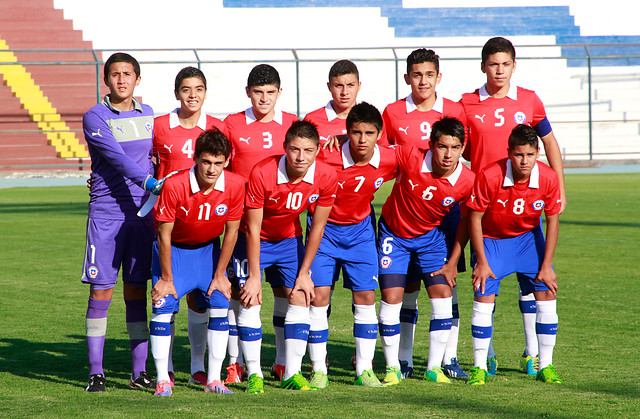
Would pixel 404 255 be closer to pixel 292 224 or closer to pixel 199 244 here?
pixel 292 224

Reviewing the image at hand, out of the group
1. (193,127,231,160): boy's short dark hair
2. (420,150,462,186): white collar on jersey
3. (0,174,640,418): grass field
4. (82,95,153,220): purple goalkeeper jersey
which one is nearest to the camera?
(0,174,640,418): grass field

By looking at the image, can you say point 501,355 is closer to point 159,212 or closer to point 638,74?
point 159,212

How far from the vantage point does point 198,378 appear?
5.11 m

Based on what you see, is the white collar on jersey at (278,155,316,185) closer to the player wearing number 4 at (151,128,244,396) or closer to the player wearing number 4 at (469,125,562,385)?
the player wearing number 4 at (151,128,244,396)

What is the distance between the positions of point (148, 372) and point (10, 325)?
1.86 m

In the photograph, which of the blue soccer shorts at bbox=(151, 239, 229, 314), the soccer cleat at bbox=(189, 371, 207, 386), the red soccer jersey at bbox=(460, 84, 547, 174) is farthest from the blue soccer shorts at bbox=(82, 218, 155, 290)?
the red soccer jersey at bbox=(460, 84, 547, 174)

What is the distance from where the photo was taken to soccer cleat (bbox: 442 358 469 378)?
17.3 feet

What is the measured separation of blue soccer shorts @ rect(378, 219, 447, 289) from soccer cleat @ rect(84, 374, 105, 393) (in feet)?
5.92

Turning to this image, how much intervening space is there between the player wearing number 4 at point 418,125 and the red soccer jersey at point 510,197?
375 mm

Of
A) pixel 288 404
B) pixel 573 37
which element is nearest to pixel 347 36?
pixel 573 37

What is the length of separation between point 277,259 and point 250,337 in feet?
1.66

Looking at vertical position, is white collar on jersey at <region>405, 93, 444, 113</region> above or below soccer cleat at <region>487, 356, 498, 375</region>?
above

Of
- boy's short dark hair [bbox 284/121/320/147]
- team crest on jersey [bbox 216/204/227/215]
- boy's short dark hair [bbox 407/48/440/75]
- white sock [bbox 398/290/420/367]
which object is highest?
boy's short dark hair [bbox 407/48/440/75]

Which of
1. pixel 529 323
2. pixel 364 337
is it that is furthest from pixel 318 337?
pixel 529 323
